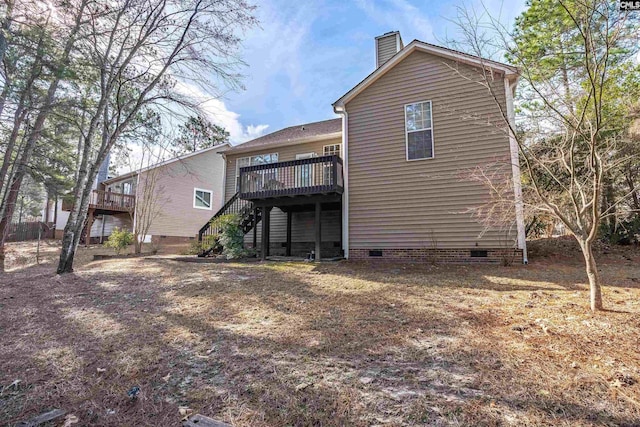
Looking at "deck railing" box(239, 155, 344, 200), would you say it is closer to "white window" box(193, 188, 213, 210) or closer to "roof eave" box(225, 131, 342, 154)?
"roof eave" box(225, 131, 342, 154)

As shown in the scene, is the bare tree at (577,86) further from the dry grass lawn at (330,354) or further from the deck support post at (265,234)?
the deck support post at (265,234)

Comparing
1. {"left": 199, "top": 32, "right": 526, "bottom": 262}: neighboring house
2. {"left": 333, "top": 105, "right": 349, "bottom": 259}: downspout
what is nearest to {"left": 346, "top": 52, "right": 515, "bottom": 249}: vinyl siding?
{"left": 199, "top": 32, "right": 526, "bottom": 262}: neighboring house

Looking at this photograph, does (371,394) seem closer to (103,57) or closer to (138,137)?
(103,57)

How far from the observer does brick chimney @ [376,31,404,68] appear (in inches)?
470

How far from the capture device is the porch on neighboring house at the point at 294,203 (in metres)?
10.3

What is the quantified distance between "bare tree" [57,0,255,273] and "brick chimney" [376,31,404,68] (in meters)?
5.23

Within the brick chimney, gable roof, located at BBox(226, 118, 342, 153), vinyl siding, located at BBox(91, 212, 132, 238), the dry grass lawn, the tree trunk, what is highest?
the brick chimney

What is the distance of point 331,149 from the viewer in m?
12.9

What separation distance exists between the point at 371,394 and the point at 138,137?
466 inches

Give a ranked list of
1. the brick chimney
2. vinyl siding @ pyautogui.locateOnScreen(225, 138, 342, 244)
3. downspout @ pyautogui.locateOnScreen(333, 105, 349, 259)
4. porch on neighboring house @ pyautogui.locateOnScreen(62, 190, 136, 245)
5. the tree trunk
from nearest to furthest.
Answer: the tree trunk → downspout @ pyautogui.locateOnScreen(333, 105, 349, 259) → the brick chimney → vinyl siding @ pyautogui.locateOnScreen(225, 138, 342, 244) → porch on neighboring house @ pyautogui.locateOnScreen(62, 190, 136, 245)

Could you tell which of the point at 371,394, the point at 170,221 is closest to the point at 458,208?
the point at 371,394

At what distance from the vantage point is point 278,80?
40.3 feet

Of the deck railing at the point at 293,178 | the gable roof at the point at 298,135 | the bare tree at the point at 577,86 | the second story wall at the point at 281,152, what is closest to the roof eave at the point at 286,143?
the gable roof at the point at 298,135

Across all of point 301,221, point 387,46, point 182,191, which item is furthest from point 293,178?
point 182,191
